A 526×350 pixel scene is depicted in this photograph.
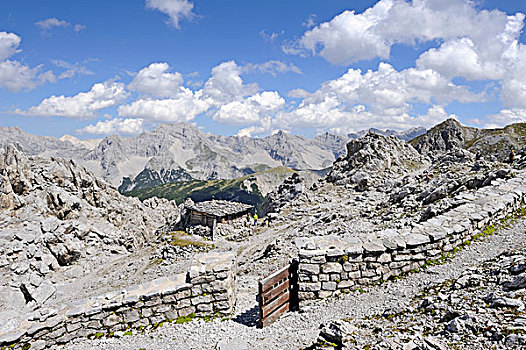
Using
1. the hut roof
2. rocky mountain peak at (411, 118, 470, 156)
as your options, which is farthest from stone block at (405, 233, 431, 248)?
rocky mountain peak at (411, 118, 470, 156)

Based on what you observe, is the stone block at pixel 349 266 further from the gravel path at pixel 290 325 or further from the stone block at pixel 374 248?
the gravel path at pixel 290 325

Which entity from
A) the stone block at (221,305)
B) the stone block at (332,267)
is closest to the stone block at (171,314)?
the stone block at (221,305)

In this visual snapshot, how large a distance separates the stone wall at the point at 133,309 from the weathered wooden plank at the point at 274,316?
2.00 meters

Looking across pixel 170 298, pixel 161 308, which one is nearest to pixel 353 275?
pixel 170 298

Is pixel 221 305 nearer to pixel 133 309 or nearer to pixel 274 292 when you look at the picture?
pixel 274 292

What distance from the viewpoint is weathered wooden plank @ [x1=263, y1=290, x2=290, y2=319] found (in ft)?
41.1

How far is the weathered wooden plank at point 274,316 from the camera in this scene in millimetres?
12607

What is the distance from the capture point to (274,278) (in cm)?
1277

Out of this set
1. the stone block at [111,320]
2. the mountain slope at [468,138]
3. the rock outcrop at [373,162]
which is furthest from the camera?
the mountain slope at [468,138]

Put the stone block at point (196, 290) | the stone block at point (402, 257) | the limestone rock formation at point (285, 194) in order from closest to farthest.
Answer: the stone block at point (402, 257), the stone block at point (196, 290), the limestone rock formation at point (285, 194)

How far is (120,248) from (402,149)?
62.5 meters

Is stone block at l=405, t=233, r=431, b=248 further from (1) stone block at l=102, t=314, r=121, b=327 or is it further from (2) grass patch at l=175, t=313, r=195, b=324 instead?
(1) stone block at l=102, t=314, r=121, b=327

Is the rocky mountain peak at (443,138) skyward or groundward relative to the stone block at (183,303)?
skyward

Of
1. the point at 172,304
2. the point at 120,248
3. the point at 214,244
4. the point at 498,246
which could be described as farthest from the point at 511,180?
the point at 120,248
